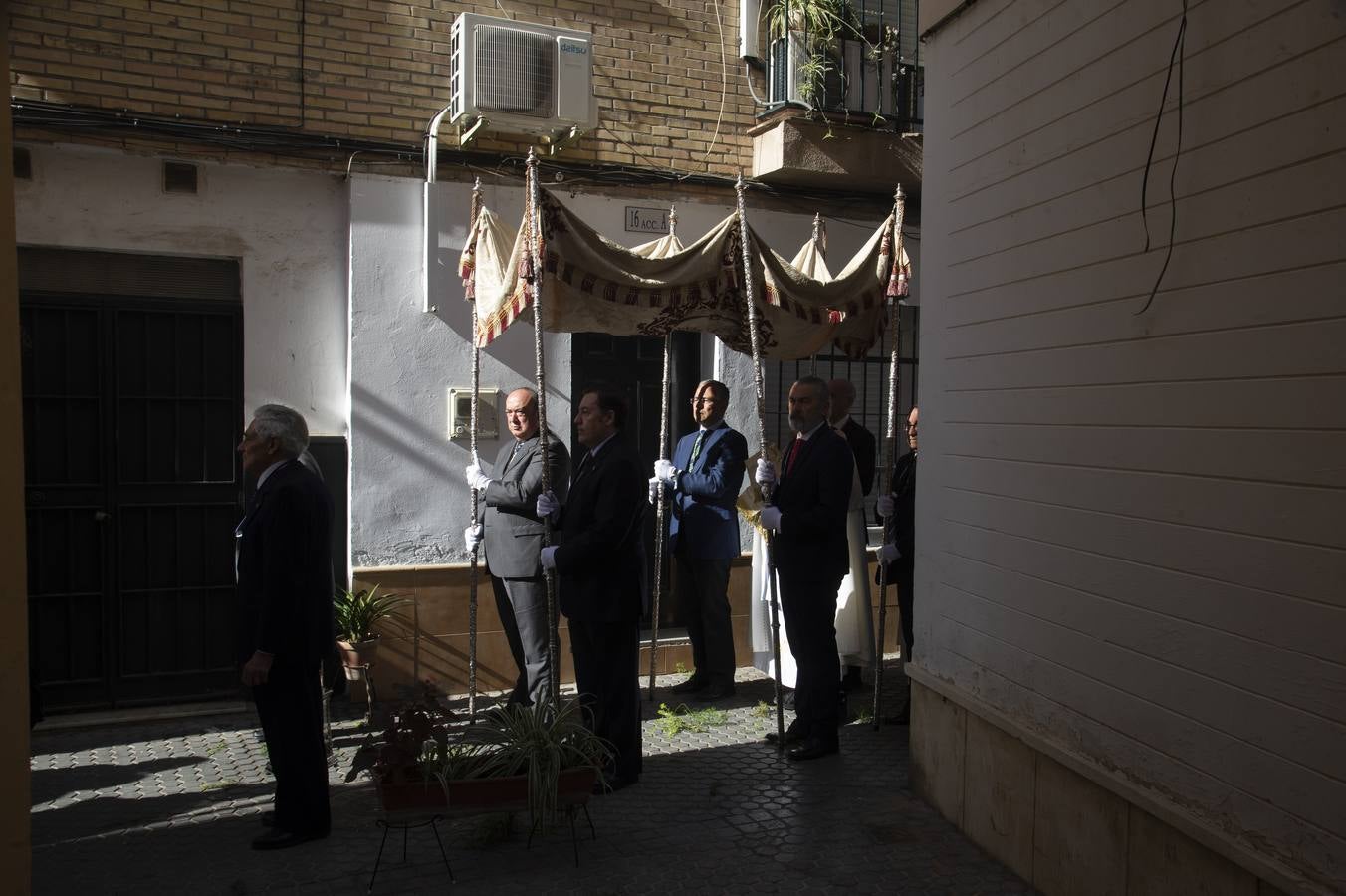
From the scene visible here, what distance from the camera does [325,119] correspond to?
748cm

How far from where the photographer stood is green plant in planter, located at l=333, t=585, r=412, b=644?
7.20 m

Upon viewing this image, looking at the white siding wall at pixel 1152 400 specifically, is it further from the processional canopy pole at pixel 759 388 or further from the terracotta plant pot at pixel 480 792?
the terracotta plant pot at pixel 480 792

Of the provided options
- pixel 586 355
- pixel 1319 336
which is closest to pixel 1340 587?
pixel 1319 336

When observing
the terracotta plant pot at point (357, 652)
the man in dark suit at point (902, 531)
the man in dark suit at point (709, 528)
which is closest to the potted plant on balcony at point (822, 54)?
the man in dark suit at point (709, 528)

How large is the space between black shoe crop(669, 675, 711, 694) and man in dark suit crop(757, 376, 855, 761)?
138 cm

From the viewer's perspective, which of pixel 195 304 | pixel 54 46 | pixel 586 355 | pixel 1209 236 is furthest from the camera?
pixel 586 355

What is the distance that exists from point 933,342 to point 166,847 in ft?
14.0

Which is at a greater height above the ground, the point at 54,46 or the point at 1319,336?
the point at 54,46

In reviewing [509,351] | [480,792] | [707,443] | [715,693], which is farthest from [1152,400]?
[509,351]

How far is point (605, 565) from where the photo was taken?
217 inches

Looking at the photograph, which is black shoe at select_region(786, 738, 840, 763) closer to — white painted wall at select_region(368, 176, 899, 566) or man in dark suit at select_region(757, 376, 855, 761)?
man in dark suit at select_region(757, 376, 855, 761)

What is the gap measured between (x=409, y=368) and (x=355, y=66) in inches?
79.9

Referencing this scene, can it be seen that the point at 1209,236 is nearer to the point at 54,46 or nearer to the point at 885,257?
the point at 885,257

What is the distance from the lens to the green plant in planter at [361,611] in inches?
284
